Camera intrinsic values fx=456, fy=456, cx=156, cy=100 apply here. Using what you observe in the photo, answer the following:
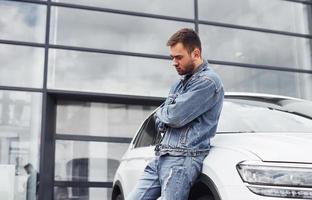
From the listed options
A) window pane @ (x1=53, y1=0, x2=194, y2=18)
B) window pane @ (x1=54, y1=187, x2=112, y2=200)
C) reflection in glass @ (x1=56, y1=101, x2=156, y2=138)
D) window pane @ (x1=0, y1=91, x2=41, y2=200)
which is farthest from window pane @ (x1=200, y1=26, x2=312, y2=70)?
window pane @ (x1=0, y1=91, x2=41, y2=200)

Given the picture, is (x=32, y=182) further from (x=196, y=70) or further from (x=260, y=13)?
(x=260, y=13)

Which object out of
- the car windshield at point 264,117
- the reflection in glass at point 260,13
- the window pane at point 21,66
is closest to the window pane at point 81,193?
the window pane at point 21,66

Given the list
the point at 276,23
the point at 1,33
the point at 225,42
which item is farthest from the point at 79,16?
the point at 276,23

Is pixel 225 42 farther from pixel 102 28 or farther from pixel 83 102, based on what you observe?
pixel 83 102

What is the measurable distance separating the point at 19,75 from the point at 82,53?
131cm

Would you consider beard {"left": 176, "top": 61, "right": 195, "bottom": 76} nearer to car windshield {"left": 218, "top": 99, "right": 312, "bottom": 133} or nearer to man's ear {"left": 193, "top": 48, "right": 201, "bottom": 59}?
man's ear {"left": 193, "top": 48, "right": 201, "bottom": 59}

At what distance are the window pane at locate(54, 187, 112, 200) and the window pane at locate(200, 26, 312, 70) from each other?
12.1 feet

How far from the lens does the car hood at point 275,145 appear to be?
2615 millimetres

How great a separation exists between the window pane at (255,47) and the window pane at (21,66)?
3.56m

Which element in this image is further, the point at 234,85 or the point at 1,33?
the point at 234,85

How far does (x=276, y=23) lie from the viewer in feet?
35.4

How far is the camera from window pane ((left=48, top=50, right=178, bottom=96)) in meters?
8.84

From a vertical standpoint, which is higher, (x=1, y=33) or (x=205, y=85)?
(x=1, y=33)

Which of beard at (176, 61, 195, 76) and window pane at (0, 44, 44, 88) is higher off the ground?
window pane at (0, 44, 44, 88)
